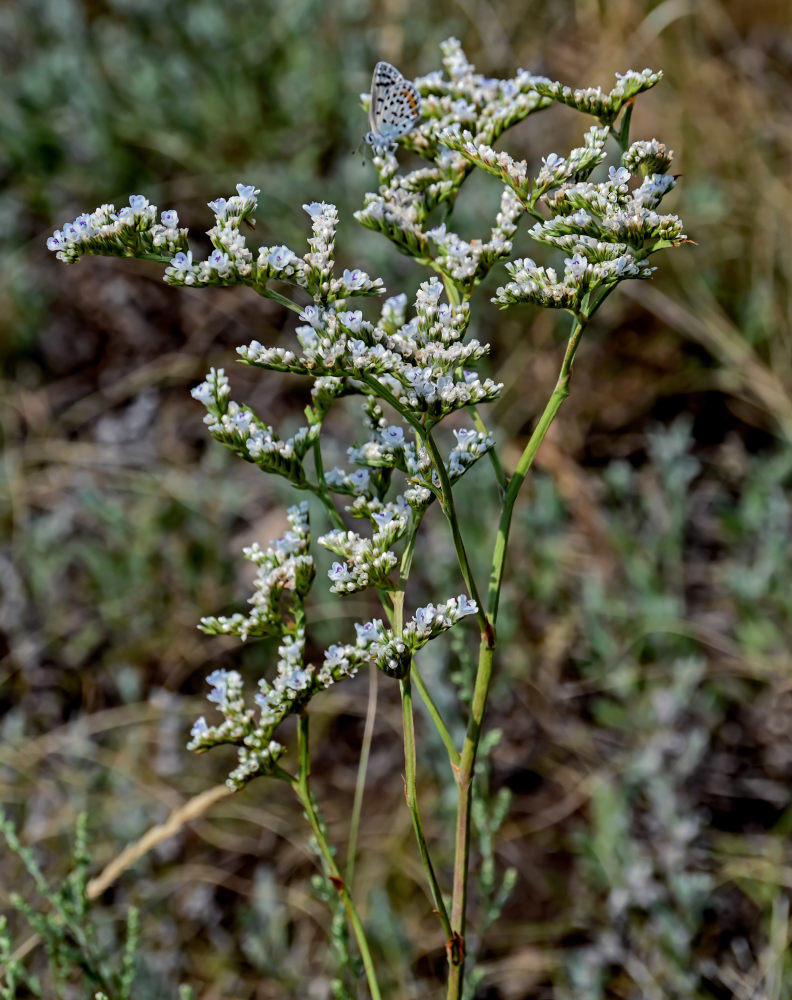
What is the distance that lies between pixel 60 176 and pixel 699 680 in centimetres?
354

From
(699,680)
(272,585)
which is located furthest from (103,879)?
(699,680)

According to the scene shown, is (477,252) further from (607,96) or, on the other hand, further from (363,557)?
(363,557)

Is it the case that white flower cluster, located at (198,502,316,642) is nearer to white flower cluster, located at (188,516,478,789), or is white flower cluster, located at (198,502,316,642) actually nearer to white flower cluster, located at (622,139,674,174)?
white flower cluster, located at (188,516,478,789)

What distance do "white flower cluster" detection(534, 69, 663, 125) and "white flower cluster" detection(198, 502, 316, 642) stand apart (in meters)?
0.67

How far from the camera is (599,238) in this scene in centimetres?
134

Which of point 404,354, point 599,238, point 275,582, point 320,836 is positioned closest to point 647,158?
point 599,238

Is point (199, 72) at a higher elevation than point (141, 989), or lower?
higher

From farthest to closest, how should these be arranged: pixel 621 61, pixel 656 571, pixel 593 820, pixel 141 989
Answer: pixel 621 61
pixel 656 571
pixel 593 820
pixel 141 989

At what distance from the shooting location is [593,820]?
305cm

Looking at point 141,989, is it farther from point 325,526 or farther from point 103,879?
point 325,526

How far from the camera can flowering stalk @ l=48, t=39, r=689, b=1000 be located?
50.6 inches

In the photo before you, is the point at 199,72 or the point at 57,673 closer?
the point at 57,673

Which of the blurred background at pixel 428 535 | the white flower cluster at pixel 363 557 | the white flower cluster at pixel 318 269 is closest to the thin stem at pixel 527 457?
A: the white flower cluster at pixel 363 557

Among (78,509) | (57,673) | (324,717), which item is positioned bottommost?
(324,717)
